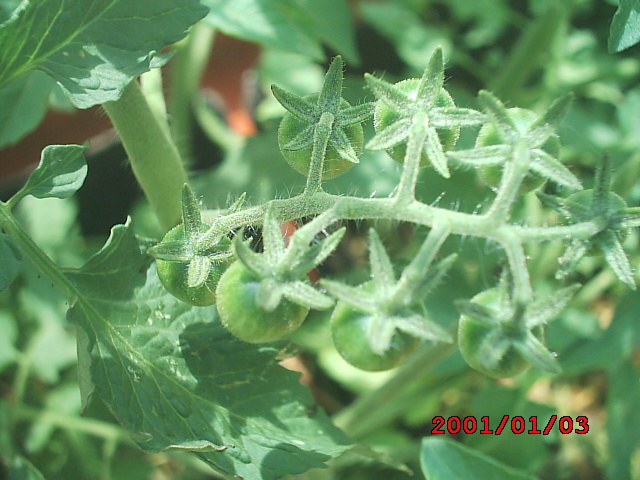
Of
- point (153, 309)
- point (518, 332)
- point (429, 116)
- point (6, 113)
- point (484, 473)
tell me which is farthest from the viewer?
point (6, 113)

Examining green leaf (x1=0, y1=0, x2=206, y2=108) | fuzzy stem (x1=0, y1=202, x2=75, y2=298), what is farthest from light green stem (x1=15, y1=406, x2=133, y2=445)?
green leaf (x1=0, y1=0, x2=206, y2=108)

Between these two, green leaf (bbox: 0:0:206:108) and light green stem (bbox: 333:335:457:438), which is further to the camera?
light green stem (bbox: 333:335:457:438)

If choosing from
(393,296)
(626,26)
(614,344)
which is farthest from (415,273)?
(614,344)

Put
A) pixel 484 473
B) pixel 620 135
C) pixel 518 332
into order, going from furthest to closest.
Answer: pixel 620 135
pixel 484 473
pixel 518 332

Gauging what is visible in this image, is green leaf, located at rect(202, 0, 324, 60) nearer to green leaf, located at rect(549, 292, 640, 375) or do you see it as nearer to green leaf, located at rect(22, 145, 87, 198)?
green leaf, located at rect(22, 145, 87, 198)

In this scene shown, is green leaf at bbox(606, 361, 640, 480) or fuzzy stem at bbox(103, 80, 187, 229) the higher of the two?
fuzzy stem at bbox(103, 80, 187, 229)

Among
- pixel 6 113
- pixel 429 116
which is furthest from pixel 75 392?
pixel 429 116

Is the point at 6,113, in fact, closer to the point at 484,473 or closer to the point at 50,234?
the point at 50,234
